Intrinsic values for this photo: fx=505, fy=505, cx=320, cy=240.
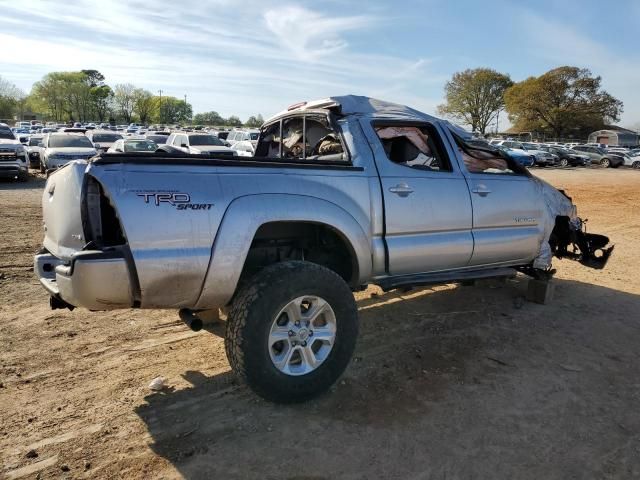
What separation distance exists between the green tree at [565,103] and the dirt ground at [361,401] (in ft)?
284

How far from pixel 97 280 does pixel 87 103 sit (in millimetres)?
134645

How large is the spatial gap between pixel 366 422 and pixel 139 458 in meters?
1.38

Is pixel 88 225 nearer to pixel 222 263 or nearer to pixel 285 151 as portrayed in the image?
pixel 222 263

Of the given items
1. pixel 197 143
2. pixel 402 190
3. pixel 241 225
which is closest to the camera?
pixel 241 225

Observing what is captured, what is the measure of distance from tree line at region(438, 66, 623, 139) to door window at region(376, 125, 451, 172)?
86877mm

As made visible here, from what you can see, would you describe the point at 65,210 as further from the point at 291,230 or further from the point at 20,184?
the point at 20,184

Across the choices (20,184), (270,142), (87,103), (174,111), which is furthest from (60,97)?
(270,142)

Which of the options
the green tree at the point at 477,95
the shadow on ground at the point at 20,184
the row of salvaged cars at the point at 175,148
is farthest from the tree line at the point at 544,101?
the shadow on ground at the point at 20,184

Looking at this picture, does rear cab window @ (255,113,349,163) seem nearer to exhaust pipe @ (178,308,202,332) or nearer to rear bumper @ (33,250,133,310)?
exhaust pipe @ (178,308,202,332)

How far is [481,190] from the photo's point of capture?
4.51 m

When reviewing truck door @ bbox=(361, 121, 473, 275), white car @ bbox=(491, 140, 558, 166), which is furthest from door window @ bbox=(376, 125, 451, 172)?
white car @ bbox=(491, 140, 558, 166)

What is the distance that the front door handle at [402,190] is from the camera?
12.9ft

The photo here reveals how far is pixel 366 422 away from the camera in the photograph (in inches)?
128

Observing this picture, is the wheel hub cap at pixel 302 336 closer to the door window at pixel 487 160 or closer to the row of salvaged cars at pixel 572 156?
the door window at pixel 487 160
